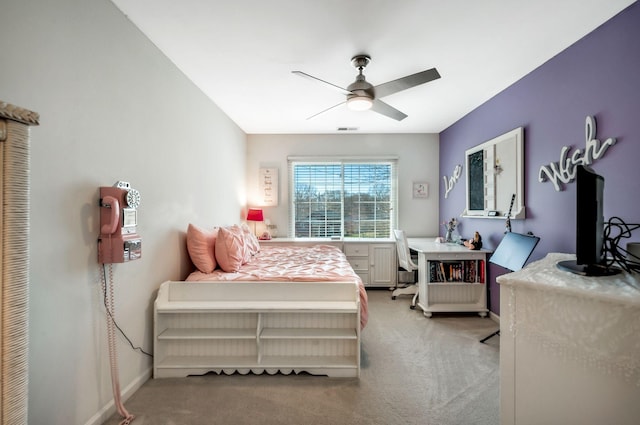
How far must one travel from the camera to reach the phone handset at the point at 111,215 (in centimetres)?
149

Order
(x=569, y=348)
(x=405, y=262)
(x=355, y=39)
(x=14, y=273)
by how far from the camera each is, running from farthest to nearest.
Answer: (x=405, y=262)
(x=355, y=39)
(x=569, y=348)
(x=14, y=273)

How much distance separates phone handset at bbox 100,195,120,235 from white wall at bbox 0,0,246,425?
0.07m

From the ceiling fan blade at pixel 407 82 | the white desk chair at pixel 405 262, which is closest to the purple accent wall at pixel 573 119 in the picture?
the white desk chair at pixel 405 262

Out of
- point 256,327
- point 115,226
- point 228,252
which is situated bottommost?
point 256,327

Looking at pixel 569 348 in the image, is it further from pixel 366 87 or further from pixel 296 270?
pixel 366 87

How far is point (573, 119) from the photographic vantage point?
2.07 meters

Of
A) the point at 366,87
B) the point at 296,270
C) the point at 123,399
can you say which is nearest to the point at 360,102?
the point at 366,87

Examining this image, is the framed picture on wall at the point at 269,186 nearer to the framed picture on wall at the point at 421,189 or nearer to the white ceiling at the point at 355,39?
the white ceiling at the point at 355,39

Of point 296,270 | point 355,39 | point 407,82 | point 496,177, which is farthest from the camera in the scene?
point 496,177

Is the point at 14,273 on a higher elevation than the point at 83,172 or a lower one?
lower

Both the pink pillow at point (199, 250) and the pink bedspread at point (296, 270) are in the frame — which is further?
the pink pillow at point (199, 250)

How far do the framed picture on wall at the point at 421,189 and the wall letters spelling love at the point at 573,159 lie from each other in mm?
2098

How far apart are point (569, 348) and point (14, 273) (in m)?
1.96

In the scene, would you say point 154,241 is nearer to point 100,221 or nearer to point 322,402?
point 100,221
